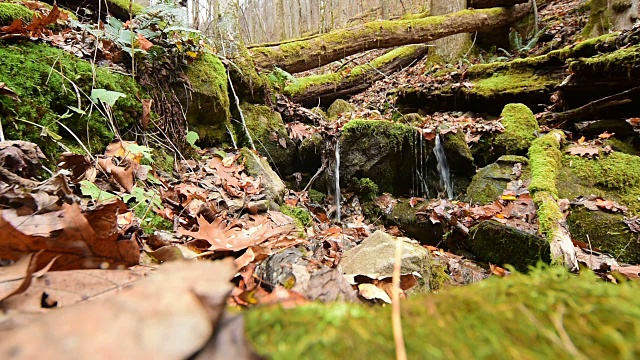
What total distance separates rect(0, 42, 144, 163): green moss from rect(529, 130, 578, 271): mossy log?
13.9 feet

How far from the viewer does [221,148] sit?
457 centimetres

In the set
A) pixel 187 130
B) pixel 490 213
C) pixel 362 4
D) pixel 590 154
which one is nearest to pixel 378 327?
pixel 187 130

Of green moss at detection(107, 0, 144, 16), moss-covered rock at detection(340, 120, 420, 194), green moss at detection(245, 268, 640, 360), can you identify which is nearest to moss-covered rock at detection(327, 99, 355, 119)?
moss-covered rock at detection(340, 120, 420, 194)

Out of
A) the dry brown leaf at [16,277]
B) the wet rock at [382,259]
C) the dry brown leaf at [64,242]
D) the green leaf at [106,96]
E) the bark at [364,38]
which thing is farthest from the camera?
the bark at [364,38]

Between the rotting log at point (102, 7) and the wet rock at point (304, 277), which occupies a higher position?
the rotting log at point (102, 7)

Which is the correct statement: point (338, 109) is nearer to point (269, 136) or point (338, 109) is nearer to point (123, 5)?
point (269, 136)

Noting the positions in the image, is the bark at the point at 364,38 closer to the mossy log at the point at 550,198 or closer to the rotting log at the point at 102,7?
the rotting log at the point at 102,7

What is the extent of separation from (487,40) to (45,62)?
1213cm

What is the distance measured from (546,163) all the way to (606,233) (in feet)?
3.63

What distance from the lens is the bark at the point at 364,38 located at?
716cm

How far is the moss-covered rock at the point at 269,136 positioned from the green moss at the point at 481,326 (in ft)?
15.5

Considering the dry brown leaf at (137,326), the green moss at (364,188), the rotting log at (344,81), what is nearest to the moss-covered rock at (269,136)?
the green moss at (364,188)

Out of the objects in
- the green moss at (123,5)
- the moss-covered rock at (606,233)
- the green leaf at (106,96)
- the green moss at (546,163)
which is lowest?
the moss-covered rock at (606,233)

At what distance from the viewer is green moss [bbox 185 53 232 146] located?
4.24 meters
